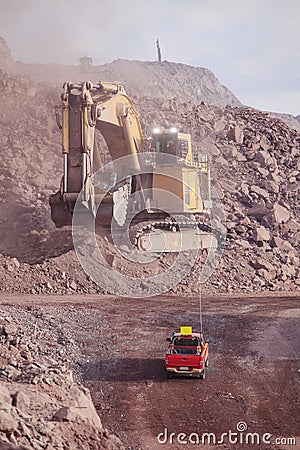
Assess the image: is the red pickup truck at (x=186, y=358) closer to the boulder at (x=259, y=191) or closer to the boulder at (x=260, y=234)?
the boulder at (x=260, y=234)

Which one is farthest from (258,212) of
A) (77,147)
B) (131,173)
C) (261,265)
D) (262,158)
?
(77,147)

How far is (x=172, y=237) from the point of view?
73.8ft

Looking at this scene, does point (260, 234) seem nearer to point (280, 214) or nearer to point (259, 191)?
point (280, 214)

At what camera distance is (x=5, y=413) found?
683 centimetres

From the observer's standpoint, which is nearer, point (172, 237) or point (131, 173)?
point (131, 173)

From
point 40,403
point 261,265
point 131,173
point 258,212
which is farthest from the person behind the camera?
point 258,212

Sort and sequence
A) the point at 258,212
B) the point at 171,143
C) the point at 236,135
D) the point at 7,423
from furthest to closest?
the point at 236,135
the point at 258,212
the point at 171,143
the point at 7,423

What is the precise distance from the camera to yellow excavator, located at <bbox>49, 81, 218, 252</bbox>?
17.0 m

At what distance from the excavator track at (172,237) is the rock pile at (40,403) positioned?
8349 millimetres

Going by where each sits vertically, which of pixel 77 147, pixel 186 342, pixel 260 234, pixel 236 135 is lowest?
pixel 186 342

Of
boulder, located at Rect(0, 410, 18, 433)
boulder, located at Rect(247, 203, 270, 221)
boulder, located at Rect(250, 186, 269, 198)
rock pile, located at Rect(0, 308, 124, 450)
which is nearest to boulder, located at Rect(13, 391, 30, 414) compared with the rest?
rock pile, located at Rect(0, 308, 124, 450)

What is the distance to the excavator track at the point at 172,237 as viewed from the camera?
2150cm

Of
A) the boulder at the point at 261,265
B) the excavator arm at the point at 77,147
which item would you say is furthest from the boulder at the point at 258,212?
the excavator arm at the point at 77,147

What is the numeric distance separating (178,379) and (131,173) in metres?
10.6
